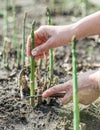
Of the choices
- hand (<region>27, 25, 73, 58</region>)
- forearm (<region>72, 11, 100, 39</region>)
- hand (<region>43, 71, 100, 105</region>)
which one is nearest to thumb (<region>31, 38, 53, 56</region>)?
hand (<region>27, 25, 73, 58</region>)

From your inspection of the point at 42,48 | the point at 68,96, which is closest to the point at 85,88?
the point at 68,96

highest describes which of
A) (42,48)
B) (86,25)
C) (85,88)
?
(86,25)

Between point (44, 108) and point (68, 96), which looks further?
point (44, 108)

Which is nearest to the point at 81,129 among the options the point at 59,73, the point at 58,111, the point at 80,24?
the point at 58,111

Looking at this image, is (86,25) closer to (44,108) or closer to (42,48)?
(42,48)

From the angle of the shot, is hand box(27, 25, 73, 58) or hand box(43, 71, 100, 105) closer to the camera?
hand box(43, 71, 100, 105)

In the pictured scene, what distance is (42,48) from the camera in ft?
7.89

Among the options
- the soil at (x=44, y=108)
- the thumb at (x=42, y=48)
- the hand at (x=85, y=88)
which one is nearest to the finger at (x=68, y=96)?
the hand at (x=85, y=88)

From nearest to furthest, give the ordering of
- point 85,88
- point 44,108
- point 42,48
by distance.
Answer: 1. point 85,88
2. point 42,48
3. point 44,108

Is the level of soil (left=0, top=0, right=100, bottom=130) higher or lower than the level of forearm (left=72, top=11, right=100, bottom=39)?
lower

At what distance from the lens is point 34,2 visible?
16.8ft

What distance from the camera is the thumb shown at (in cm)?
240

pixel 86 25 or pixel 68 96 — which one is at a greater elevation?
pixel 86 25

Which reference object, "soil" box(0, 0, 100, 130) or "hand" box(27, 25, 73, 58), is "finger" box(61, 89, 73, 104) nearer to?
"soil" box(0, 0, 100, 130)
